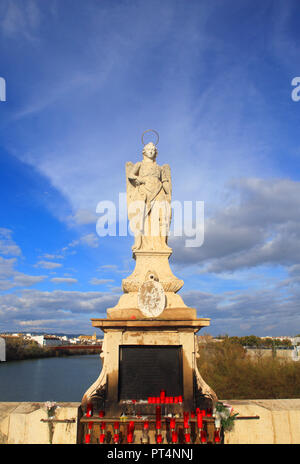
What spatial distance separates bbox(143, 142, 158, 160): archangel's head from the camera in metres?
8.09

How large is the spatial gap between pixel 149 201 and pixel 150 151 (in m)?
1.27

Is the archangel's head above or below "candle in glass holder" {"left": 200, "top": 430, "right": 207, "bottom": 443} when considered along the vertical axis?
above

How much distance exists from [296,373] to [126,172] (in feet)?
48.0

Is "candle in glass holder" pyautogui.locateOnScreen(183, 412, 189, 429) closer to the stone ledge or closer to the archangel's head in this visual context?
the stone ledge

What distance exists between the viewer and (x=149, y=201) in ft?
25.5

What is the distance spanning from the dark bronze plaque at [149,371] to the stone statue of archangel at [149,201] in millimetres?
2189

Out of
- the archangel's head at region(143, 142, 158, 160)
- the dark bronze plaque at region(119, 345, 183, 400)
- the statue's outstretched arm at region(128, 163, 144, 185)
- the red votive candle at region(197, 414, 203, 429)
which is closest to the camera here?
the red votive candle at region(197, 414, 203, 429)

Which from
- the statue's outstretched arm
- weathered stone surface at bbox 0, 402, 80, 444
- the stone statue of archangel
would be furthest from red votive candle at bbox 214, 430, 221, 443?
the statue's outstretched arm

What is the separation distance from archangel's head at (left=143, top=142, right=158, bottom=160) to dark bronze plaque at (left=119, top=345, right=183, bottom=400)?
14.4 feet

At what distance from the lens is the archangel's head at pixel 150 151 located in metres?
8.09

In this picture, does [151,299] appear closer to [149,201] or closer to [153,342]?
[153,342]
